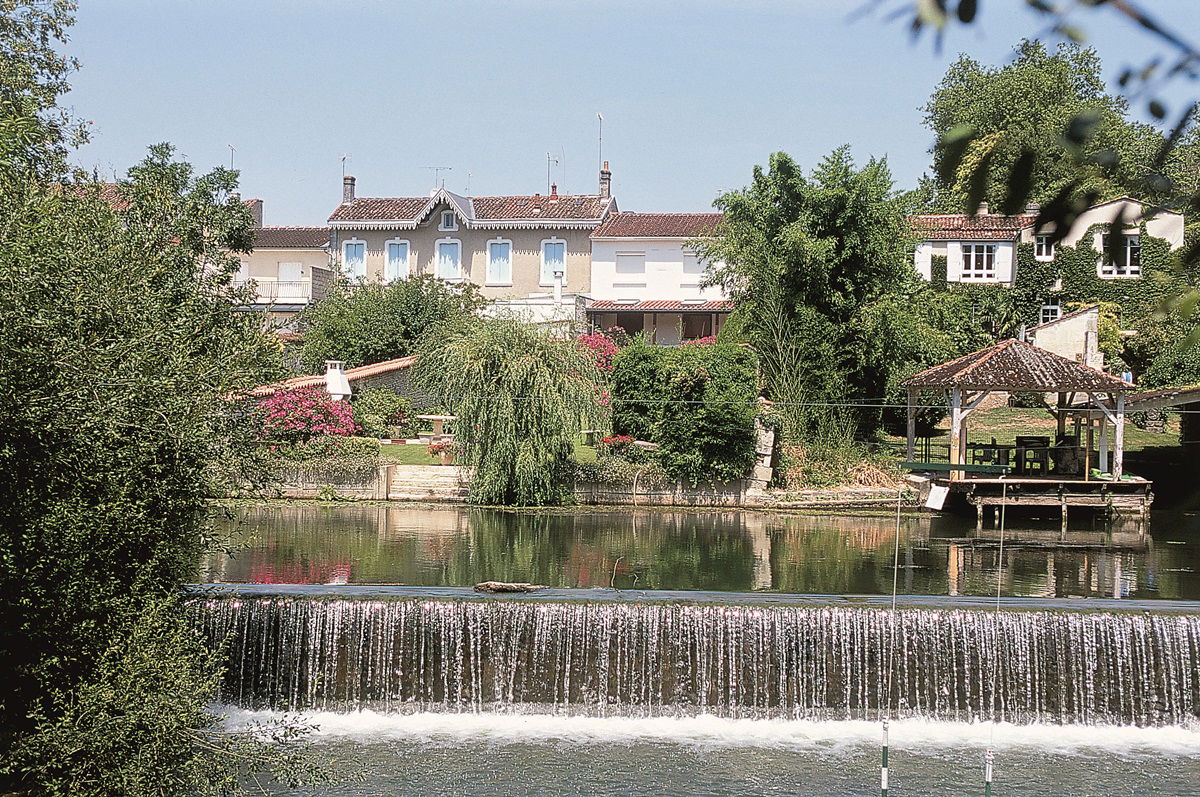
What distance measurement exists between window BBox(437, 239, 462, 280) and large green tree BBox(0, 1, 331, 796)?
31.5 meters

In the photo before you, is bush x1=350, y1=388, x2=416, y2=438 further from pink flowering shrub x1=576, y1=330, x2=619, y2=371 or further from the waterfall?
the waterfall

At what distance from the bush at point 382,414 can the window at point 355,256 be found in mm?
14163

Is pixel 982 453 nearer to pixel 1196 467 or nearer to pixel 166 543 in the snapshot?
pixel 1196 467

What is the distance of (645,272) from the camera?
4156cm

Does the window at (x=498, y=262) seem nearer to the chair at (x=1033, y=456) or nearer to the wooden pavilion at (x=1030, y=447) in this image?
the wooden pavilion at (x=1030, y=447)

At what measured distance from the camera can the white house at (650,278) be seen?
41.1m

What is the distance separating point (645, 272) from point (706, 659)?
28.9 metres

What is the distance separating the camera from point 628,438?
2552cm

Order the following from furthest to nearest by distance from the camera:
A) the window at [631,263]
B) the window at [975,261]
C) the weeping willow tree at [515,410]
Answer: the window at [631,263] → the window at [975,261] → the weeping willow tree at [515,410]

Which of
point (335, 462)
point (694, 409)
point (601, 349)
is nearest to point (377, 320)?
point (601, 349)

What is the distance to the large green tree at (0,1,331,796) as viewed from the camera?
8.83 meters

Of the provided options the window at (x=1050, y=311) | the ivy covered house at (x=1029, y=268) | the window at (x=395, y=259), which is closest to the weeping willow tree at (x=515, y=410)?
the ivy covered house at (x=1029, y=268)

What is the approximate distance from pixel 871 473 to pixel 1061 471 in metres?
4.20

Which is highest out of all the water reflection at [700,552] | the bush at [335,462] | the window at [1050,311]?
the window at [1050,311]
